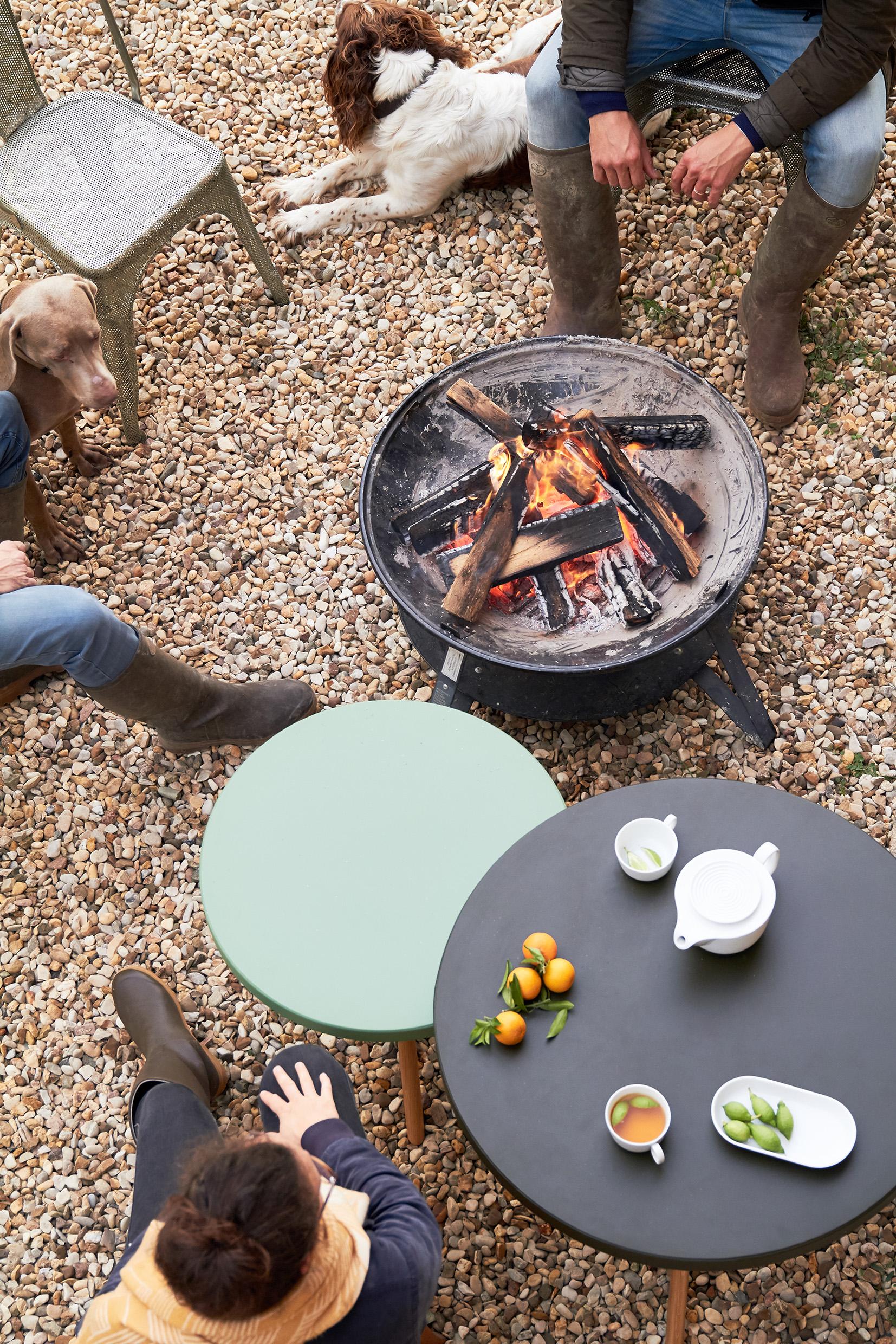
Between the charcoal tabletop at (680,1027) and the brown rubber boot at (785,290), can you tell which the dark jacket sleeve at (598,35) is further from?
the charcoal tabletop at (680,1027)

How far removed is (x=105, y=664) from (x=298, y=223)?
210 centimetres

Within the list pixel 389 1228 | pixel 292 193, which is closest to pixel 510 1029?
pixel 389 1228

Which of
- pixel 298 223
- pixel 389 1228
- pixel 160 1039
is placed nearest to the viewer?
pixel 389 1228

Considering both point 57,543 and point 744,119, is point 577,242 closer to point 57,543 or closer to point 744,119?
point 744,119

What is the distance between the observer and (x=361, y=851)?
242cm

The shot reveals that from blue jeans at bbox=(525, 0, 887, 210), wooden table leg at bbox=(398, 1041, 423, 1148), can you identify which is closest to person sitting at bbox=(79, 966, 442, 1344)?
wooden table leg at bbox=(398, 1041, 423, 1148)

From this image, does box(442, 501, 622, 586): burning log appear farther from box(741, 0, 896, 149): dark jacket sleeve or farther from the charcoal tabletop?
box(741, 0, 896, 149): dark jacket sleeve

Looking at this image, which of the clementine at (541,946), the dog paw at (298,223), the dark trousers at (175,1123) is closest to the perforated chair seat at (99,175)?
the dog paw at (298,223)

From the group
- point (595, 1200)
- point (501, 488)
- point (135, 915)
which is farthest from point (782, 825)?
point (135, 915)

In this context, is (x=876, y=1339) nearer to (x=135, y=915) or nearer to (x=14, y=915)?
(x=135, y=915)

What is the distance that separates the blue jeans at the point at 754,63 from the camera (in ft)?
9.37

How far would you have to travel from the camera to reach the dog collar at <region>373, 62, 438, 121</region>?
12.0 ft

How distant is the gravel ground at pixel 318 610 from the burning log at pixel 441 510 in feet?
1.36

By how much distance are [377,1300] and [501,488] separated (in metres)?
2.04
